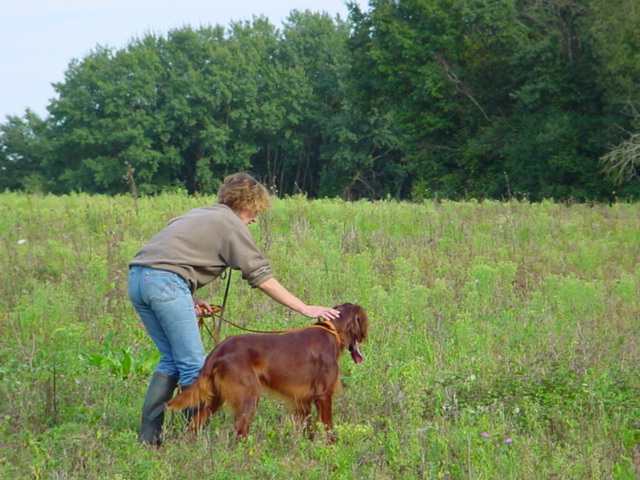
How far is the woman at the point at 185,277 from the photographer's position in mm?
5113

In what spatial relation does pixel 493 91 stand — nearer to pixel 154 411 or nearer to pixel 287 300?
pixel 287 300

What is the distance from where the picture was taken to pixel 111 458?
479 centimetres

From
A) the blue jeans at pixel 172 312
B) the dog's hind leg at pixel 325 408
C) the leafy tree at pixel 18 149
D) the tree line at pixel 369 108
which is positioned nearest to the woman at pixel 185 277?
the blue jeans at pixel 172 312

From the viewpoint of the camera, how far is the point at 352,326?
18.0 feet

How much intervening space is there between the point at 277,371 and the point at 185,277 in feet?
2.88

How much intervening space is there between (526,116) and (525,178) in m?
2.81

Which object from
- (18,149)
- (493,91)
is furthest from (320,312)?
(18,149)

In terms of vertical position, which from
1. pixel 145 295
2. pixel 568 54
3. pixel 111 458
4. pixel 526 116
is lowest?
pixel 111 458

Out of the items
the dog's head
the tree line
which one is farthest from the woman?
the tree line

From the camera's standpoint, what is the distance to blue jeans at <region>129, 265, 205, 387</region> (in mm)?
5078

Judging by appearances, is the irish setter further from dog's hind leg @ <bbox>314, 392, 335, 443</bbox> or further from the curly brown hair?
the curly brown hair

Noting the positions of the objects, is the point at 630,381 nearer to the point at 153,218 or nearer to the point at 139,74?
the point at 153,218

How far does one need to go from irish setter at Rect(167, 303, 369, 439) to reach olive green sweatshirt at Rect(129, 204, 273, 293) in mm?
468

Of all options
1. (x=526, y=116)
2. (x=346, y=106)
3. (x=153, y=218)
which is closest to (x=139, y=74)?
(x=346, y=106)
